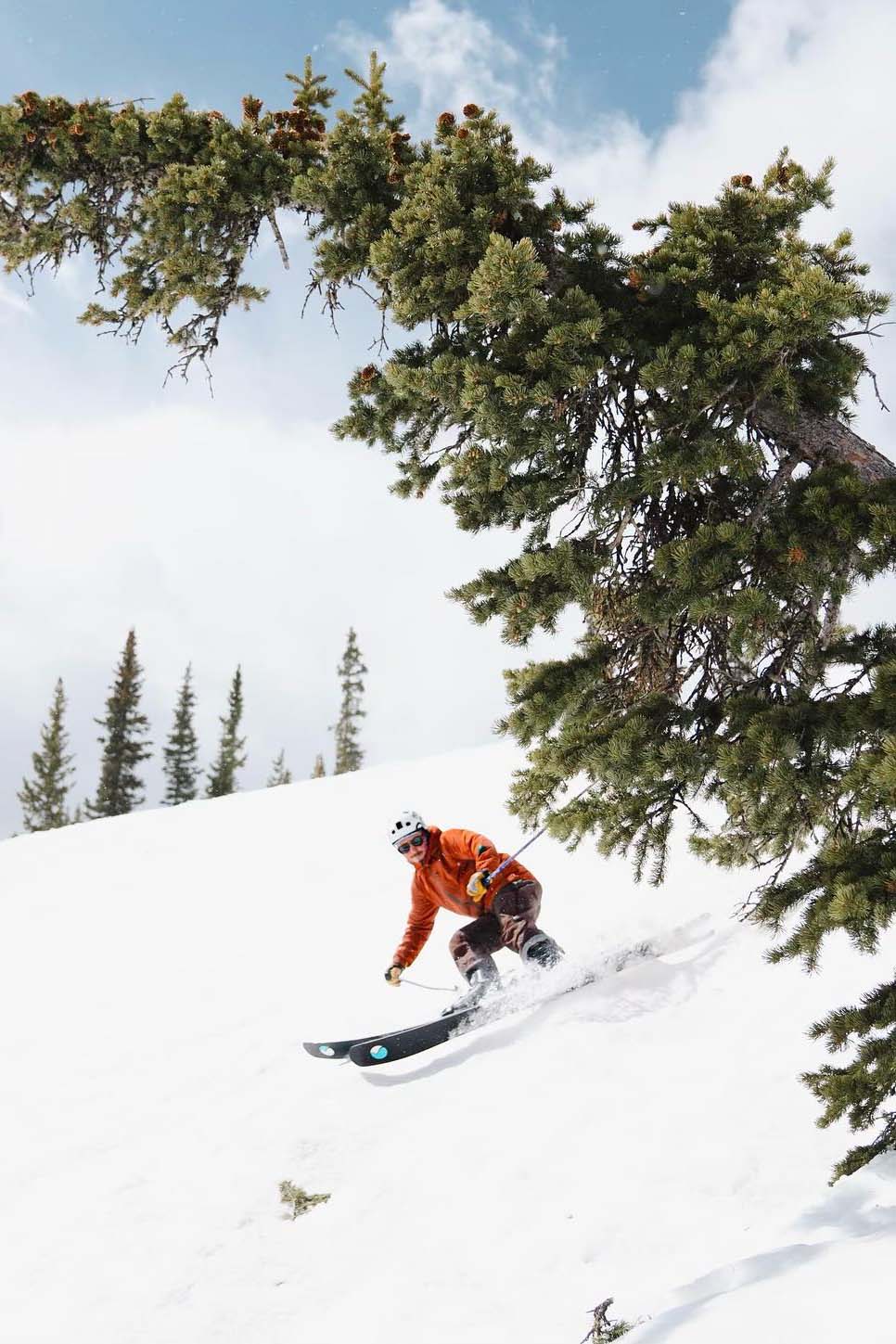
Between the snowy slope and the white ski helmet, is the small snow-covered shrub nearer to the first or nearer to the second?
the snowy slope

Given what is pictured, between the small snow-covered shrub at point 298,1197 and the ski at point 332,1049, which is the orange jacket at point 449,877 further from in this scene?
the small snow-covered shrub at point 298,1197

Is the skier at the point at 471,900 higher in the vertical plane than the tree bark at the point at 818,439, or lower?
lower

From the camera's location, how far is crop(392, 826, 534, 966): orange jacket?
27.7 ft

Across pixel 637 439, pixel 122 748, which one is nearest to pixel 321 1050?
pixel 637 439

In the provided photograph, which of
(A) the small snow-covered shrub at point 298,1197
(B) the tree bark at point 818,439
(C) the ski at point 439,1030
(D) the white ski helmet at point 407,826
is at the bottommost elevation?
(A) the small snow-covered shrub at point 298,1197

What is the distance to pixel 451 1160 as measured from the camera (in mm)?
5789

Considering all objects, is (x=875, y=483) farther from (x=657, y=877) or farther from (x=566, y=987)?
(x=566, y=987)

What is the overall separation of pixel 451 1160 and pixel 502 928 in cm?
279

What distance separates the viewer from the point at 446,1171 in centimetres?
570

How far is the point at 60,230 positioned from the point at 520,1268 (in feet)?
28.7

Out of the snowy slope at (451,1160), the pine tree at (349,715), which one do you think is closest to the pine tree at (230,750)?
the pine tree at (349,715)

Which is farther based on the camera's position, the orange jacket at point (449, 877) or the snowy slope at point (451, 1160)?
the orange jacket at point (449, 877)

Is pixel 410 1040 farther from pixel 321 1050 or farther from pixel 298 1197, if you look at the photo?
pixel 298 1197

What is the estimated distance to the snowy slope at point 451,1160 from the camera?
176 inches
